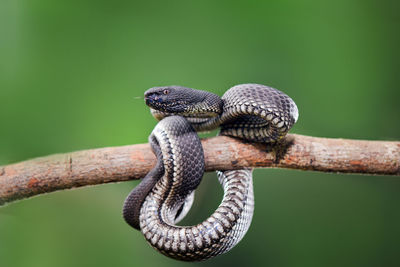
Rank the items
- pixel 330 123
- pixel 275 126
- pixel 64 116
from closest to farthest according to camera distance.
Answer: pixel 275 126 < pixel 64 116 < pixel 330 123

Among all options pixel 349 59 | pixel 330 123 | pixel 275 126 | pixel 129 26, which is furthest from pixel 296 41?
pixel 275 126

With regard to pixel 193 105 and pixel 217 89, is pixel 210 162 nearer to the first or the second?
pixel 193 105

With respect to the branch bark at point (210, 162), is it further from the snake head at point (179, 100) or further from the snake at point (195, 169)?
the snake head at point (179, 100)

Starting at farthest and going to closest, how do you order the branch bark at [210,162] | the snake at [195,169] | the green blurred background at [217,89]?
the green blurred background at [217,89] → the branch bark at [210,162] → the snake at [195,169]

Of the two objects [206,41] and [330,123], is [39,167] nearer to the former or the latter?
[206,41]

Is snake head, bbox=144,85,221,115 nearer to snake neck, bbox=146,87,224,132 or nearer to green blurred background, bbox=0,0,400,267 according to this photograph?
snake neck, bbox=146,87,224,132

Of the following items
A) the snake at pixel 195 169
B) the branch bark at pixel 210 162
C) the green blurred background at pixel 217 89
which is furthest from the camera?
the green blurred background at pixel 217 89

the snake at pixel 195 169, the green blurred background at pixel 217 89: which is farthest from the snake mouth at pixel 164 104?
the green blurred background at pixel 217 89
